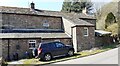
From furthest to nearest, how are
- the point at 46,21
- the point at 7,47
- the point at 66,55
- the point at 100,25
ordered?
the point at 100,25, the point at 46,21, the point at 7,47, the point at 66,55

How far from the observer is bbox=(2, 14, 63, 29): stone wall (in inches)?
1279

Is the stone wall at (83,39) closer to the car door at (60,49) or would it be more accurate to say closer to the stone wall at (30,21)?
the stone wall at (30,21)

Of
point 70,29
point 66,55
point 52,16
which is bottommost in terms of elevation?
point 66,55

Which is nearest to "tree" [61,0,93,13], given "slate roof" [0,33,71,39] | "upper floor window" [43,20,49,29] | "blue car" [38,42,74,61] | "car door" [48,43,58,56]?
"upper floor window" [43,20,49,29]

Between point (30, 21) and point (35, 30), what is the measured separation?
180 centimetres

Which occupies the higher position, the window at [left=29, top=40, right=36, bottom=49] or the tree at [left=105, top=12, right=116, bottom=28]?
the tree at [left=105, top=12, right=116, bottom=28]

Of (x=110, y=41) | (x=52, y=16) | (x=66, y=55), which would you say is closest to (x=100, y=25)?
(x=110, y=41)

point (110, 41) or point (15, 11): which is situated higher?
point (15, 11)

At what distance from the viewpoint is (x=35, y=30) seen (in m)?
33.6

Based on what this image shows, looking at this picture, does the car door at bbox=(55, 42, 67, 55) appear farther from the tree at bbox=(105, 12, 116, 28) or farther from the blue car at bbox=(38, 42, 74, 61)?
the tree at bbox=(105, 12, 116, 28)

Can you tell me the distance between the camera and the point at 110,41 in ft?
128

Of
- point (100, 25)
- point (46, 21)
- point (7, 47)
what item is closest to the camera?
point (7, 47)

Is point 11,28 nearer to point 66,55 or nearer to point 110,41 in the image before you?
point 66,55

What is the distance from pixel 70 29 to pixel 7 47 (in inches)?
433
